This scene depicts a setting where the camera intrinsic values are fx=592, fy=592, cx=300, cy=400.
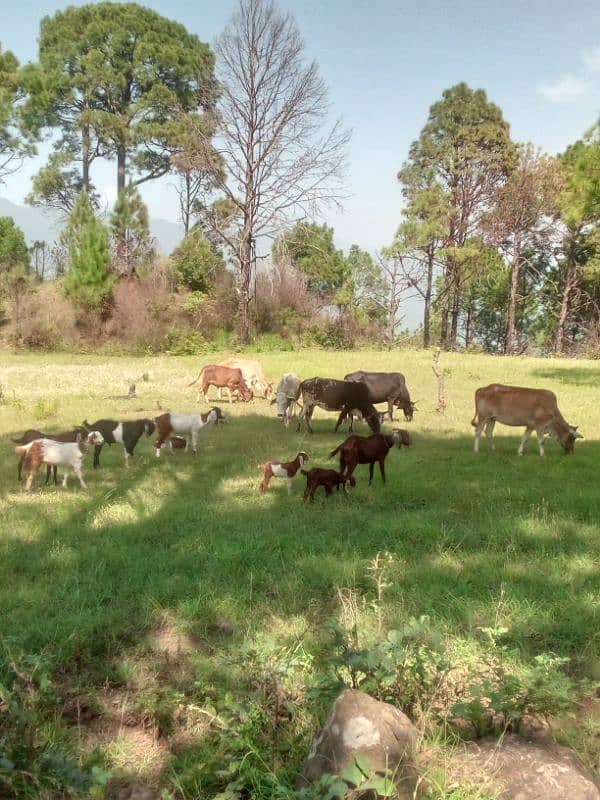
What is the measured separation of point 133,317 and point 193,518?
2743 cm

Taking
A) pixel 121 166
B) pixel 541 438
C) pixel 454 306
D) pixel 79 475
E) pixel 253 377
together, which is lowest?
pixel 79 475

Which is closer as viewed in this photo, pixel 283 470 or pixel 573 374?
pixel 283 470

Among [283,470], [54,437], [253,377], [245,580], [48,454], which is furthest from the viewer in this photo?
[253,377]

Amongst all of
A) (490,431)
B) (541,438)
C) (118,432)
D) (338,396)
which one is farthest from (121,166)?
(541,438)

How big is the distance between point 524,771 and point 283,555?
3204 mm

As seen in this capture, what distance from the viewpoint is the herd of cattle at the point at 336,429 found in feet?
25.5

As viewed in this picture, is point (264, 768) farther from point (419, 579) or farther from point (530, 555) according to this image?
point (530, 555)

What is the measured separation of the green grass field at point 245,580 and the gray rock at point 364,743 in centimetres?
32

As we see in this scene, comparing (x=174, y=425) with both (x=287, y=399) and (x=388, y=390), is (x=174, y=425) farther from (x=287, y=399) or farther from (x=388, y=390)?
(x=388, y=390)

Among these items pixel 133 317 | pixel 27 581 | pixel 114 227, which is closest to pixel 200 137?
pixel 114 227

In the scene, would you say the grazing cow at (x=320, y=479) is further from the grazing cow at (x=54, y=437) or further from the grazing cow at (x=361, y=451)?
the grazing cow at (x=54, y=437)

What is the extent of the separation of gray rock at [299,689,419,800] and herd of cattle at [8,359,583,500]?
4399 millimetres

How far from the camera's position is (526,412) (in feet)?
33.7

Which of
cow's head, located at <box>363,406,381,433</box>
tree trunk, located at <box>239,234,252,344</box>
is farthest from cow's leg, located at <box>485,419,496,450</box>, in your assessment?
tree trunk, located at <box>239,234,252,344</box>
